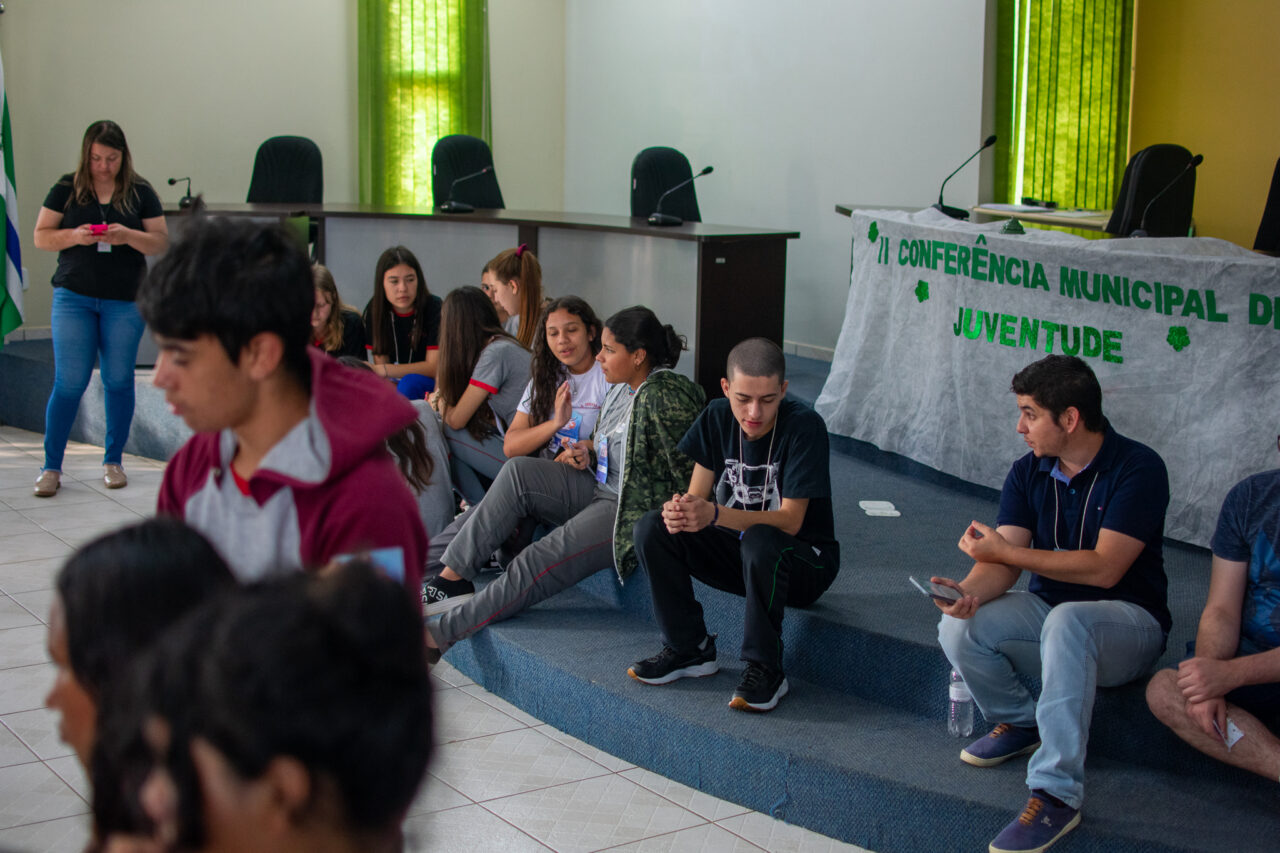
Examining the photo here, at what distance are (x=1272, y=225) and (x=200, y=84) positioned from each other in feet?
19.2

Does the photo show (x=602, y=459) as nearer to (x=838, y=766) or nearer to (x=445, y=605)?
(x=445, y=605)

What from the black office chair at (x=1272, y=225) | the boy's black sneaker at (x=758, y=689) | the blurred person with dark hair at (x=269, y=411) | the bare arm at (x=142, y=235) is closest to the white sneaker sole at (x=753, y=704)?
the boy's black sneaker at (x=758, y=689)

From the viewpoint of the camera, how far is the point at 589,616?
3.27 metres

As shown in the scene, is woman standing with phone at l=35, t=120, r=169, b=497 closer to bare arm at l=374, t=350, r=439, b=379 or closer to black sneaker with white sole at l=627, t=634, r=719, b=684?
bare arm at l=374, t=350, r=439, b=379

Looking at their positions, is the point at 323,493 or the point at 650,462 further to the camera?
the point at 650,462

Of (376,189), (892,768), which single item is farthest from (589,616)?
(376,189)

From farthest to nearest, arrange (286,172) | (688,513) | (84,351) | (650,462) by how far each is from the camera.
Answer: (286,172)
(84,351)
(650,462)
(688,513)

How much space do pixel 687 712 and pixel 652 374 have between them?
924 millimetres

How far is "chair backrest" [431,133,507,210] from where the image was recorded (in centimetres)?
694

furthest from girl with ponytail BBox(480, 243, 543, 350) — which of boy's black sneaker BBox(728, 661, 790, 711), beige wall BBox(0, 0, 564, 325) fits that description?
beige wall BBox(0, 0, 564, 325)

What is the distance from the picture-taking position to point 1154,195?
Result: 5.48 meters

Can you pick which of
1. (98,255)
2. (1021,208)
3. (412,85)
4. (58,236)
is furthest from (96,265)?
(1021,208)

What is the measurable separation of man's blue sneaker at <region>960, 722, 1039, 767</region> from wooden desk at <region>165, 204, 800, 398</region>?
8.92 ft

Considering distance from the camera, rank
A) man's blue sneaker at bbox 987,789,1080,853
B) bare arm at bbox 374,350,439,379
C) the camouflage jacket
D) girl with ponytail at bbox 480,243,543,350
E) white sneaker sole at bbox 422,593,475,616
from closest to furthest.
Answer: man's blue sneaker at bbox 987,789,1080,853
the camouflage jacket
white sneaker sole at bbox 422,593,475,616
girl with ponytail at bbox 480,243,543,350
bare arm at bbox 374,350,439,379
